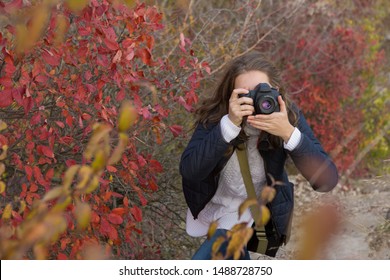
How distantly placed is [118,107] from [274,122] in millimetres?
1263

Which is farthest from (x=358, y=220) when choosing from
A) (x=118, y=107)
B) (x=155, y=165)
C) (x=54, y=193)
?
(x=54, y=193)

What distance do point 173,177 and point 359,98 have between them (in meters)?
4.29

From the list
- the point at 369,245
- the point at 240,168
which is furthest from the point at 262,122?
the point at 369,245

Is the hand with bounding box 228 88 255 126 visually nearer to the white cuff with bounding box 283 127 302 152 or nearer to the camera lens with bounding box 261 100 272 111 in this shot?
the camera lens with bounding box 261 100 272 111

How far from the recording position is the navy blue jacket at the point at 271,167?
2.40 m

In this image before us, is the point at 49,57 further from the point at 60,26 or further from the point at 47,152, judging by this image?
the point at 47,152

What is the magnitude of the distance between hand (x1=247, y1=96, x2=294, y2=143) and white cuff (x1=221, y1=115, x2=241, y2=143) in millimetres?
60

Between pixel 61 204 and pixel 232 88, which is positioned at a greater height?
pixel 61 204

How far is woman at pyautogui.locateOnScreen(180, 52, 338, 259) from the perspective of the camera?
92.7 inches

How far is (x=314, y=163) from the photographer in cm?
245

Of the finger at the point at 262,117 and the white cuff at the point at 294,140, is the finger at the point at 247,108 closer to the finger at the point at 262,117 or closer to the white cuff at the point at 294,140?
the finger at the point at 262,117

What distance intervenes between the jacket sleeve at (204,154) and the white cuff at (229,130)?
0.02 metres

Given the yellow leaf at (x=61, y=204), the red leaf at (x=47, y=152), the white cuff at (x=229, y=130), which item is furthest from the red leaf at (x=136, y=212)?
the yellow leaf at (x=61, y=204)
